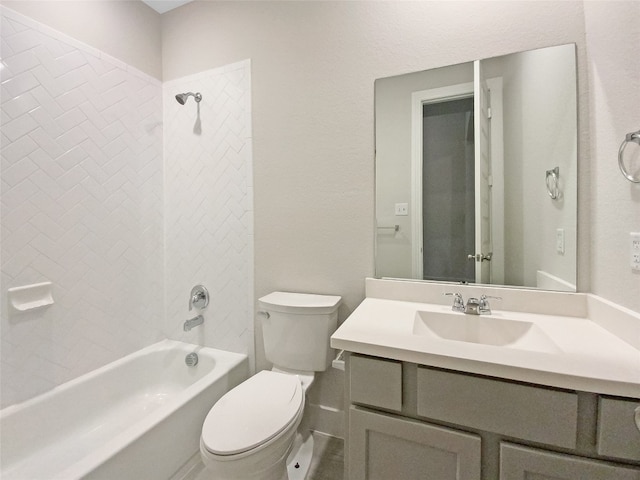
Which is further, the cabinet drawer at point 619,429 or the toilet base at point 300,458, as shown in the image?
the toilet base at point 300,458

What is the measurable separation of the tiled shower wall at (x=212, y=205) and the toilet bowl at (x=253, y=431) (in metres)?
0.59

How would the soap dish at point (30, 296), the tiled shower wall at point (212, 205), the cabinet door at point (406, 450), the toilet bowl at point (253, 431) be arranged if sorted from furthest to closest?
the tiled shower wall at point (212, 205) < the soap dish at point (30, 296) < the toilet bowl at point (253, 431) < the cabinet door at point (406, 450)

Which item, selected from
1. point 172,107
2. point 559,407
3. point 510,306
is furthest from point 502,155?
point 172,107

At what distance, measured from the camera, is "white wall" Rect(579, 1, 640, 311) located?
2.84 feet

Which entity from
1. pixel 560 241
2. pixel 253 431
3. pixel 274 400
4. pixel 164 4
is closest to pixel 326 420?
pixel 274 400

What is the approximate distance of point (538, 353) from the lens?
783 millimetres

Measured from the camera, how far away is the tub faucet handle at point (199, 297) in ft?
6.01

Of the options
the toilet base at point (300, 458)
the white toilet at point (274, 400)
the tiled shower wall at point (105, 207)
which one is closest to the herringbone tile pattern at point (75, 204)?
the tiled shower wall at point (105, 207)

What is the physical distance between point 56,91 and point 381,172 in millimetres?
1702

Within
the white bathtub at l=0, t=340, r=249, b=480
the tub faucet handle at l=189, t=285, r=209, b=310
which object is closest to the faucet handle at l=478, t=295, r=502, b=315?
the white bathtub at l=0, t=340, r=249, b=480

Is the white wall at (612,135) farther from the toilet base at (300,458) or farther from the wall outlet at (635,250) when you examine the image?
the toilet base at (300,458)

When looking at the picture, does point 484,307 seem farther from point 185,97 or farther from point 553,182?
point 185,97

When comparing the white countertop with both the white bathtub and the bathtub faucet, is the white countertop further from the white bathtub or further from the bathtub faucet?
the bathtub faucet

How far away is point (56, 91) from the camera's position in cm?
142
